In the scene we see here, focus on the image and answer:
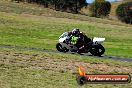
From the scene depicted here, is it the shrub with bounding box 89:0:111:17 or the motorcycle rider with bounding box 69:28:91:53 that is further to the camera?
the shrub with bounding box 89:0:111:17

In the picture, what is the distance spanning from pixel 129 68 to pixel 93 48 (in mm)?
7036

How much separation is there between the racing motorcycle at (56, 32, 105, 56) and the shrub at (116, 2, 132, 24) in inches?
3387

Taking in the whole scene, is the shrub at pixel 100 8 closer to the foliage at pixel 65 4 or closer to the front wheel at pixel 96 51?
the foliage at pixel 65 4

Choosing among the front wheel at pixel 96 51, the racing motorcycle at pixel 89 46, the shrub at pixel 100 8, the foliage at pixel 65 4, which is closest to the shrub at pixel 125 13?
the shrub at pixel 100 8

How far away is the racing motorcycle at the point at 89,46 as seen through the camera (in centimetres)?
2894

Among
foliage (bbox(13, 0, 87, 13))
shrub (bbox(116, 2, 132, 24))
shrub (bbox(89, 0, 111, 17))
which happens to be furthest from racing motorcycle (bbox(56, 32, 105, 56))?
shrub (bbox(89, 0, 111, 17))

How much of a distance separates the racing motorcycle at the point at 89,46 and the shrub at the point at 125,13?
282ft

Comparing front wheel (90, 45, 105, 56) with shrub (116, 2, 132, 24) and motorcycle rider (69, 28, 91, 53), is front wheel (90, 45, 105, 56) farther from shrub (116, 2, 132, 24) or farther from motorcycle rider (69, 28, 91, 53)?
shrub (116, 2, 132, 24)

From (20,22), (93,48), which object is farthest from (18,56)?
(20,22)

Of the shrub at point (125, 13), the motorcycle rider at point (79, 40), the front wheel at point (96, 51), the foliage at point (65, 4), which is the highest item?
the motorcycle rider at point (79, 40)

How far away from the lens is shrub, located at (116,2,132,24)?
115375 millimetres

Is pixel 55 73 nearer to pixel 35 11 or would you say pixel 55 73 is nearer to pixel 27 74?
pixel 27 74

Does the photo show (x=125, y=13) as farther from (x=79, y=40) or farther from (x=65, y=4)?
(x=79, y=40)

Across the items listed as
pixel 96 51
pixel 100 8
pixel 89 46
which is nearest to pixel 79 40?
pixel 89 46
